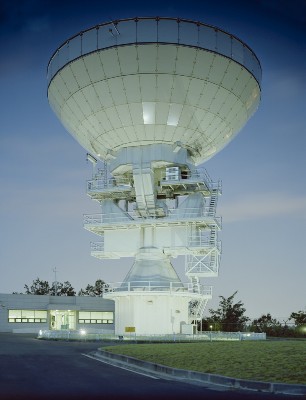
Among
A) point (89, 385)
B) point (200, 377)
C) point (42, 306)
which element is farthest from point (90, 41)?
point (42, 306)

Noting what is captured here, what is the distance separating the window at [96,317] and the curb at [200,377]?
41.6m

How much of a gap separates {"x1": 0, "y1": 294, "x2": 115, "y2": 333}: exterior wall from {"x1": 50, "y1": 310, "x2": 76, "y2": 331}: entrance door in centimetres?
36

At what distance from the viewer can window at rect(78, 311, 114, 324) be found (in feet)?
201

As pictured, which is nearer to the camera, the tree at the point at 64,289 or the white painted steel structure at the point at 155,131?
the white painted steel structure at the point at 155,131

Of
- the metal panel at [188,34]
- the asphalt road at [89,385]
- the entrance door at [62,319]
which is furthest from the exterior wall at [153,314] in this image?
the entrance door at [62,319]

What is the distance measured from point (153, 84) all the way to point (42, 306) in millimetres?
32718

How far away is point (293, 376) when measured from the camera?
13.5 metres

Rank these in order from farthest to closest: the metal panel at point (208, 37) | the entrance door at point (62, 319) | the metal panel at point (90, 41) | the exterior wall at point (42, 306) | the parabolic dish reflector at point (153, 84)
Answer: the entrance door at point (62, 319) → the exterior wall at point (42, 306) → the metal panel at point (90, 41) → the metal panel at point (208, 37) → the parabolic dish reflector at point (153, 84)

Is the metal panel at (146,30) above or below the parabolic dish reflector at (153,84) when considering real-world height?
above

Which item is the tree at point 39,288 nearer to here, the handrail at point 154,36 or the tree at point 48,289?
the tree at point 48,289

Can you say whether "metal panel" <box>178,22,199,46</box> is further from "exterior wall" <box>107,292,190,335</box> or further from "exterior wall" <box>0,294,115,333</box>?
"exterior wall" <box>0,294,115,333</box>

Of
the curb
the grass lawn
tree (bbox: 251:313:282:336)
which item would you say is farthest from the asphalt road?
tree (bbox: 251:313:282:336)

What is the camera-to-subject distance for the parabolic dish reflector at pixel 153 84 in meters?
33.5

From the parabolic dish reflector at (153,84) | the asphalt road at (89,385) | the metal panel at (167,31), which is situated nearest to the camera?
the asphalt road at (89,385)
